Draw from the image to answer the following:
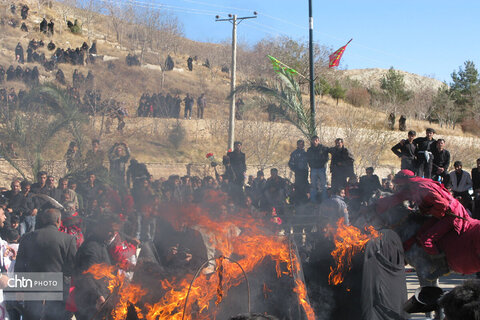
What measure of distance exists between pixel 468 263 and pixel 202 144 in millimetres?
19590

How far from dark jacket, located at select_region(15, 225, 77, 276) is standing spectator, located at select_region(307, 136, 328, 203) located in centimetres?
641

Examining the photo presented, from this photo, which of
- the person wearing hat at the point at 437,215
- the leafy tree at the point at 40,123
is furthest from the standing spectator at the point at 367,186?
the leafy tree at the point at 40,123

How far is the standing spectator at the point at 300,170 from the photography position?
10750 mm

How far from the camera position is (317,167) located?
10.6 metres

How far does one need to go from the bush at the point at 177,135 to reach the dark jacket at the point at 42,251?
1787 cm

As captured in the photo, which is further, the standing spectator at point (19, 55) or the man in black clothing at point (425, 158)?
the standing spectator at point (19, 55)

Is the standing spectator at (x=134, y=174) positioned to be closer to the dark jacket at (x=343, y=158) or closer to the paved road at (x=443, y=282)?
the dark jacket at (x=343, y=158)

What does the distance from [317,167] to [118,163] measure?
560 cm

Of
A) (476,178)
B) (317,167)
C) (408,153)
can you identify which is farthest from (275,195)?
(476,178)

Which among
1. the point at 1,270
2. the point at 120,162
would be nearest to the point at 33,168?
the point at 120,162

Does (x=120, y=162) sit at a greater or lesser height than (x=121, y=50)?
lesser

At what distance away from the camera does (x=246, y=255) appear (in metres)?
5.30

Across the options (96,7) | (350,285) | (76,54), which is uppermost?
(96,7)

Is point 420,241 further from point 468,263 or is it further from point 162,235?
point 162,235
